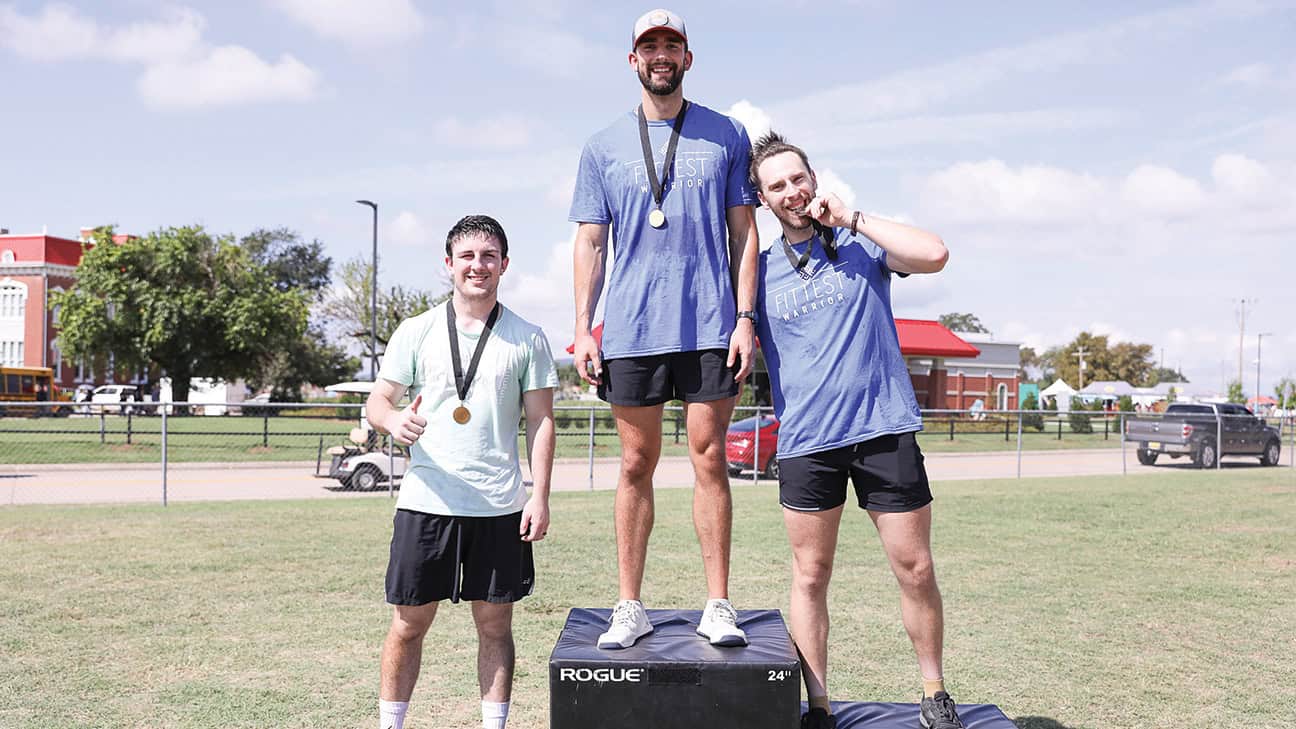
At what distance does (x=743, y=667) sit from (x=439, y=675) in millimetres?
2615

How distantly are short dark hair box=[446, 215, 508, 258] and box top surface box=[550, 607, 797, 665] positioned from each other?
5.20 feet

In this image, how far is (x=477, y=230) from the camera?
12.6ft

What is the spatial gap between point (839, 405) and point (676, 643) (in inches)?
43.4

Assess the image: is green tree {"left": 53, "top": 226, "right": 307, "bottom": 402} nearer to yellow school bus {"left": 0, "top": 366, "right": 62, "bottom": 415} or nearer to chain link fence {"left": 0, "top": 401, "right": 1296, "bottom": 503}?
yellow school bus {"left": 0, "top": 366, "right": 62, "bottom": 415}

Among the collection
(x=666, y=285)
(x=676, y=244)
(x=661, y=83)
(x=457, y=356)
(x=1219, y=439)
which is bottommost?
(x=1219, y=439)

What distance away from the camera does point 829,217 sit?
3.63 m

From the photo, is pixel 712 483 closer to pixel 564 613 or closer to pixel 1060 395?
pixel 564 613

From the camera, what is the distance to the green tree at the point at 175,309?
123 ft

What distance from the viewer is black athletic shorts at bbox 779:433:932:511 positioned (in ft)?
11.7

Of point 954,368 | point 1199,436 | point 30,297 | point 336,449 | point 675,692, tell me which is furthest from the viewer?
point 30,297

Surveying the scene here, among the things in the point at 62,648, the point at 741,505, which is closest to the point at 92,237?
the point at 741,505

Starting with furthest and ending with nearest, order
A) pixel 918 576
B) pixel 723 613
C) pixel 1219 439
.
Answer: pixel 1219 439 → pixel 723 613 → pixel 918 576

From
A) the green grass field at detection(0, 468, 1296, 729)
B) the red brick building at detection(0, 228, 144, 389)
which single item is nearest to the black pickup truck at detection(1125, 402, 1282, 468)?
the green grass field at detection(0, 468, 1296, 729)

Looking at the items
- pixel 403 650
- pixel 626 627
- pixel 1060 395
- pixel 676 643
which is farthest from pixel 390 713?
pixel 1060 395
